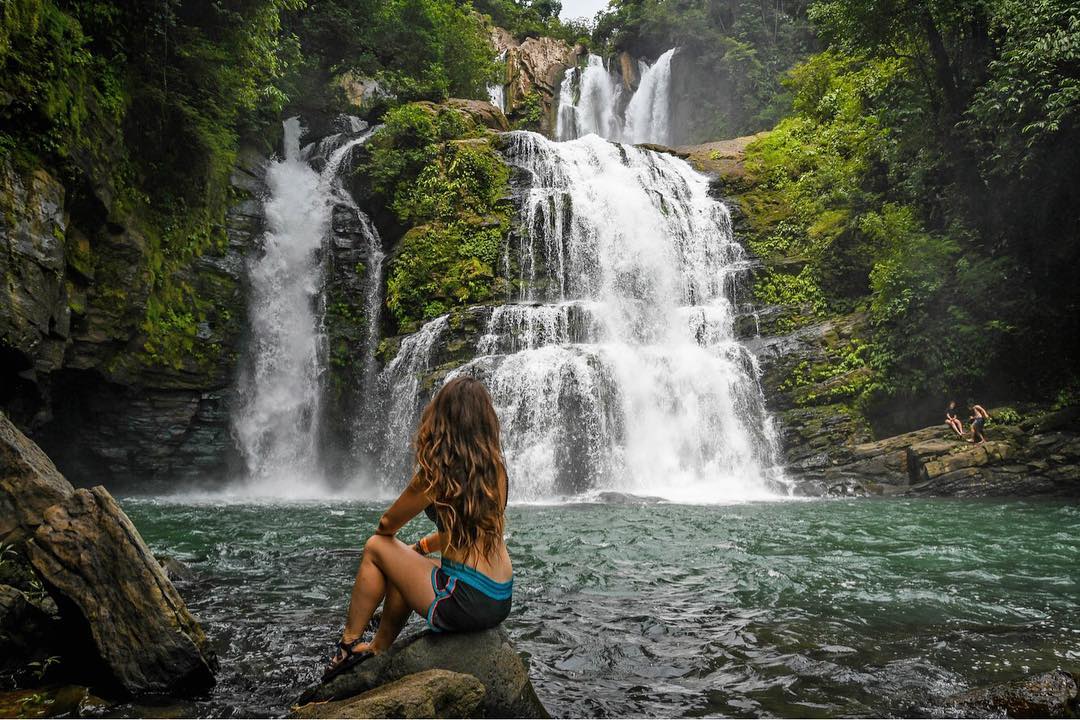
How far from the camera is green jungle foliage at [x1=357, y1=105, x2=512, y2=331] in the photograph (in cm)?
1791

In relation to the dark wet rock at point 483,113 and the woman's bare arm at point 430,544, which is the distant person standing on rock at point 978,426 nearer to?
the woman's bare arm at point 430,544

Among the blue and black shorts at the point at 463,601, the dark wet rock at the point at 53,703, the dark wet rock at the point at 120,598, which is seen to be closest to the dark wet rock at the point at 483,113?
the dark wet rock at the point at 120,598

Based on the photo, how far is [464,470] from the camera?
3.05m

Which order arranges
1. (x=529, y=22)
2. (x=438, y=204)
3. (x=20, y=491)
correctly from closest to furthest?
(x=20, y=491)
(x=438, y=204)
(x=529, y=22)

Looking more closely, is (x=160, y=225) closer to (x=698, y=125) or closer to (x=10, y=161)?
(x=10, y=161)

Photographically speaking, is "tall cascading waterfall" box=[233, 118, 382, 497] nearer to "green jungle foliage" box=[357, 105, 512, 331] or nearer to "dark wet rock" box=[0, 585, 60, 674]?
"green jungle foliage" box=[357, 105, 512, 331]

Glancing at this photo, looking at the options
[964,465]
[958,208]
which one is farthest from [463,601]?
[958,208]

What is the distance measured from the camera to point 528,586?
5.57 m

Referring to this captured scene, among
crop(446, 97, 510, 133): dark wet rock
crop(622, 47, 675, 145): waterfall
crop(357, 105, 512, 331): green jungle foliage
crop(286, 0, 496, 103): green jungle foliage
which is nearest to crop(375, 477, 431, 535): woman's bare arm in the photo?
crop(357, 105, 512, 331): green jungle foliage

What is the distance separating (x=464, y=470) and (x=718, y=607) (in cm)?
290

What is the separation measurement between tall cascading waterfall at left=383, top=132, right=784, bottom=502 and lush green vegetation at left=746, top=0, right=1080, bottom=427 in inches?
104

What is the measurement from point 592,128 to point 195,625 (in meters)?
31.7

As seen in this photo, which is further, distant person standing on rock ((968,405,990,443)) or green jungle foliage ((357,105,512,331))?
green jungle foliage ((357,105,512,331))

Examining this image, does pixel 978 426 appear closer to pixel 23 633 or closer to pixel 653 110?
pixel 23 633
